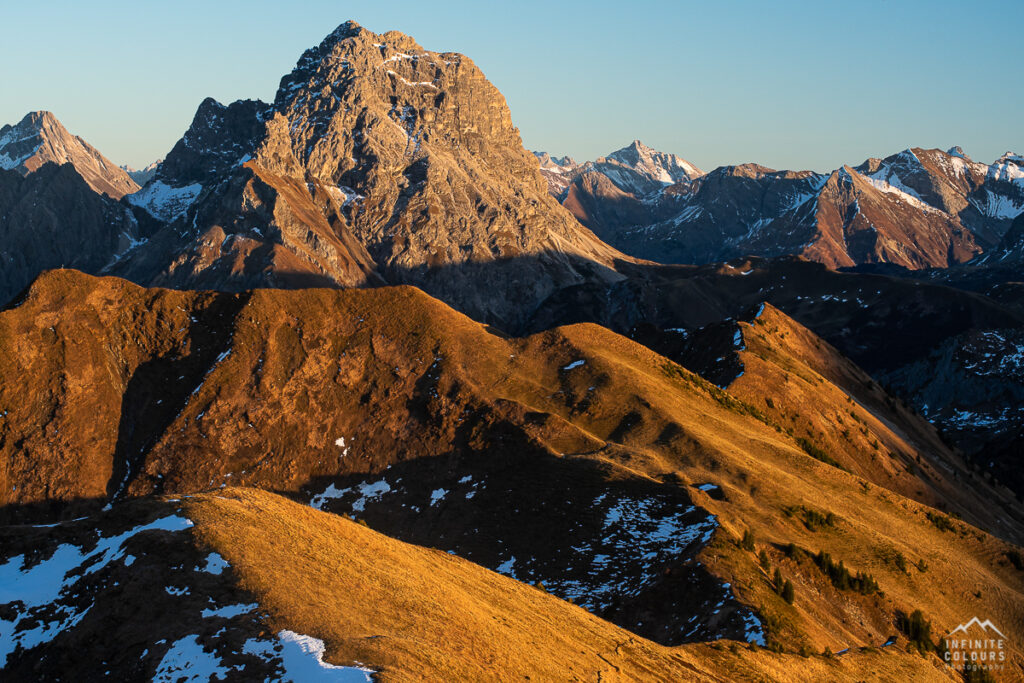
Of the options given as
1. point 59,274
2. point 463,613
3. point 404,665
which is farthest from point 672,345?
point 404,665

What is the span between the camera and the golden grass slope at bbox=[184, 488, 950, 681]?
128ft

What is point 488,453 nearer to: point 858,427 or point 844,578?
point 844,578

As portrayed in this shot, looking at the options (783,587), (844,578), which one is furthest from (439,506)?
(844,578)

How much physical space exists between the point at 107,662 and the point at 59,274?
8179cm

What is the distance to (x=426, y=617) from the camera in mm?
43688

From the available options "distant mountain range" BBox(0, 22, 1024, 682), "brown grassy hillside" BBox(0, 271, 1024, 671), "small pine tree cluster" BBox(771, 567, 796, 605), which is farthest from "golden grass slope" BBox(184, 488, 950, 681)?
"brown grassy hillside" BBox(0, 271, 1024, 671)

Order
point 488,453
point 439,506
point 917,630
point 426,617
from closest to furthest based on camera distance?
point 426,617
point 917,630
point 439,506
point 488,453

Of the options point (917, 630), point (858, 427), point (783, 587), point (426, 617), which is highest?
point (858, 427)

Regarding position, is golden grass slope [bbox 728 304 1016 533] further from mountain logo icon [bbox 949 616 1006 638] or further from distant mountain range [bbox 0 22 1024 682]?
mountain logo icon [bbox 949 616 1006 638]

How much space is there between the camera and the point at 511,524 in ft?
254

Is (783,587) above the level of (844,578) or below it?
above

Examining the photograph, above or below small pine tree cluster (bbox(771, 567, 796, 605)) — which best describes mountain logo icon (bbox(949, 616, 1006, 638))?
below

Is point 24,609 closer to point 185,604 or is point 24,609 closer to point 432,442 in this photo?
point 185,604

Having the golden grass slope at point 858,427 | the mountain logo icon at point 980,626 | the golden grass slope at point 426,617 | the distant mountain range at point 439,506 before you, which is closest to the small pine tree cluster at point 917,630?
the distant mountain range at point 439,506
